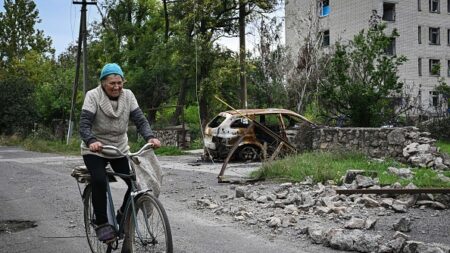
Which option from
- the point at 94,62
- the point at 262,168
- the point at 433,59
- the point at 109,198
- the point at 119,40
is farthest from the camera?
the point at 433,59

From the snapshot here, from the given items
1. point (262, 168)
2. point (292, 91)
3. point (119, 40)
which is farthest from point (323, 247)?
point (119, 40)

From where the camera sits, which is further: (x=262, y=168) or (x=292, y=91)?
(x=292, y=91)

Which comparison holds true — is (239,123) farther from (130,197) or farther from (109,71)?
(130,197)

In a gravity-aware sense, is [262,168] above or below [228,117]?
below

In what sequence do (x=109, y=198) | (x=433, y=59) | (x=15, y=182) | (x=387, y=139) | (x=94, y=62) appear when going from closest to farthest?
(x=109, y=198) → (x=15, y=182) → (x=387, y=139) → (x=94, y=62) → (x=433, y=59)

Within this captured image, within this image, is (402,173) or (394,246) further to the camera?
(402,173)

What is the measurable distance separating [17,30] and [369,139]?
173 feet

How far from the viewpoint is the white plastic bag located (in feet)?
15.8

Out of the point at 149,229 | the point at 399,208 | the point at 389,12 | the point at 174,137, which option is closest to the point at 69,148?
the point at 174,137

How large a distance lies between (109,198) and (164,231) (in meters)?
0.88

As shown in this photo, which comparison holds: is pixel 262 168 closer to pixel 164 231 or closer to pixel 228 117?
pixel 228 117

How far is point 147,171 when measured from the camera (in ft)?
16.0

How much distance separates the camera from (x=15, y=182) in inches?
505

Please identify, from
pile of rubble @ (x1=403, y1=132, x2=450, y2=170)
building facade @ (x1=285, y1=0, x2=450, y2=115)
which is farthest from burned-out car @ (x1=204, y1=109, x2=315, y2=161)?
building facade @ (x1=285, y1=0, x2=450, y2=115)
